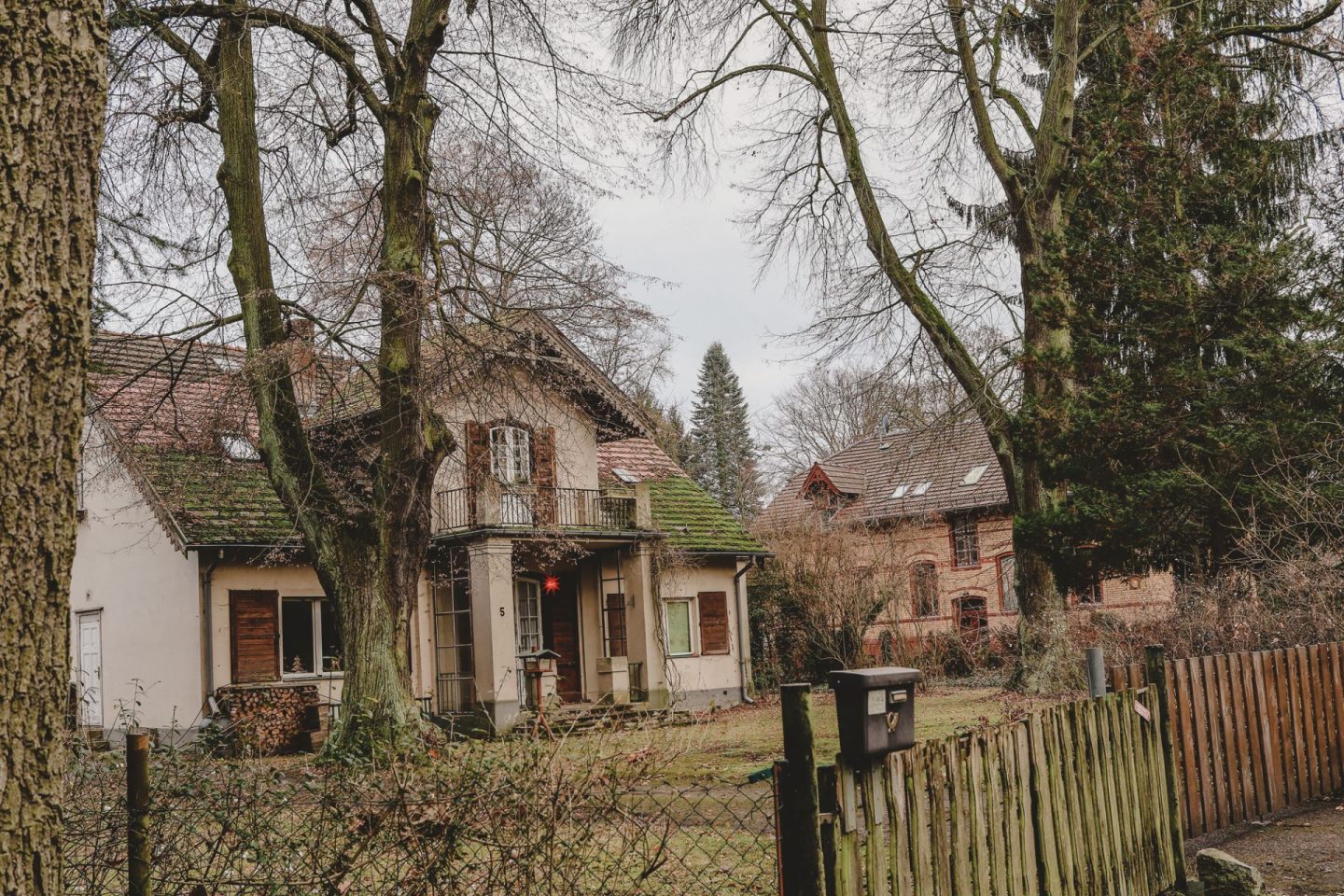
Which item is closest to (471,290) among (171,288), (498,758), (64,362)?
(171,288)

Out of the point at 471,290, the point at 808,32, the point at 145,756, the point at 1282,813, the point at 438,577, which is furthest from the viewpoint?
the point at 438,577

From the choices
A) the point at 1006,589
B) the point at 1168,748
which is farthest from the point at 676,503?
the point at 1168,748

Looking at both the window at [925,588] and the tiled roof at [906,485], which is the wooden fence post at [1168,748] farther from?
the window at [925,588]

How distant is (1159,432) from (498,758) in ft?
43.7

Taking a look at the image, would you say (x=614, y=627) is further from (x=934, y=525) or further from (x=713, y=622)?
(x=934, y=525)

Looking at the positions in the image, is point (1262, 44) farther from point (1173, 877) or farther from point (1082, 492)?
point (1173, 877)

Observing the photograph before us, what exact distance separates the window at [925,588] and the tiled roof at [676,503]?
364 inches

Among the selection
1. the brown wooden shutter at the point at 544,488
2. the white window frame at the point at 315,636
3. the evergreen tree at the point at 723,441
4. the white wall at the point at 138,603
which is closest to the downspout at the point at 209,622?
the white wall at the point at 138,603

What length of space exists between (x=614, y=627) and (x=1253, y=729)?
17736mm

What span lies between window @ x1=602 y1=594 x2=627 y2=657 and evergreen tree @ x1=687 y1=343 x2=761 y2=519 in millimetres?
27900

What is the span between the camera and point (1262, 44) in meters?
18.6

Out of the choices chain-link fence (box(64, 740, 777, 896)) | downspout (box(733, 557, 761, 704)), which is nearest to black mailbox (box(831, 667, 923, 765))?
chain-link fence (box(64, 740, 777, 896))

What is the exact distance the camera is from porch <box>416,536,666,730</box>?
2138cm

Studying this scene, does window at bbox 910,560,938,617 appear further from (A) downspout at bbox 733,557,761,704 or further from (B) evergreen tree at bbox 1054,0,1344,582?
(B) evergreen tree at bbox 1054,0,1344,582
